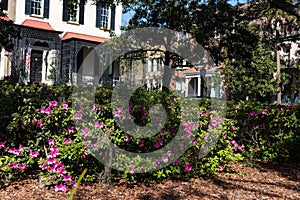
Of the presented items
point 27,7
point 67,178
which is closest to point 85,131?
point 67,178

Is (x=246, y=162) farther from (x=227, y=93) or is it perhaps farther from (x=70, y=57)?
(x=227, y=93)

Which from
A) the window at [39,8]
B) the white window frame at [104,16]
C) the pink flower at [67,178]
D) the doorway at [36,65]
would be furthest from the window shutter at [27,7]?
the pink flower at [67,178]

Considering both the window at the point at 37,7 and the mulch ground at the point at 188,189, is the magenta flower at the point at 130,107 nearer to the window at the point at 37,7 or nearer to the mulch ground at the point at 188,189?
the mulch ground at the point at 188,189

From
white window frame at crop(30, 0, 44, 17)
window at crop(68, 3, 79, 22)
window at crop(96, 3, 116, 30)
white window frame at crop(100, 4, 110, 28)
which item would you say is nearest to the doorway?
white window frame at crop(30, 0, 44, 17)

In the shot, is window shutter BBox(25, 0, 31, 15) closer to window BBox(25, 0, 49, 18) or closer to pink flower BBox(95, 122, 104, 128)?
window BBox(25, 0, 49, 18)

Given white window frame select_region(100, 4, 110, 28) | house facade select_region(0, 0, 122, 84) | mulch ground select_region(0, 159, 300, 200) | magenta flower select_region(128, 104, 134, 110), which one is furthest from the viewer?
white window frame select_region(100, 4, 110, 28)

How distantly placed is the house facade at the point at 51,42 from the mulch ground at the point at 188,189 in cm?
1329

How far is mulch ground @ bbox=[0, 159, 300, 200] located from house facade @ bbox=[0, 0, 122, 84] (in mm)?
13288

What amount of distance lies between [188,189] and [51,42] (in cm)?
1647

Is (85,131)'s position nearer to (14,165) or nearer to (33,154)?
(33,154)

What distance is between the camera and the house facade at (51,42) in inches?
681

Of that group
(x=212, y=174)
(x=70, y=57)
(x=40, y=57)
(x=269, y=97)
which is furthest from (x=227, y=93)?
(x=212, y=174)

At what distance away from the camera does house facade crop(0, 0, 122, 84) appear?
17.3 m

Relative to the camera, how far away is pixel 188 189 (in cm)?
420
